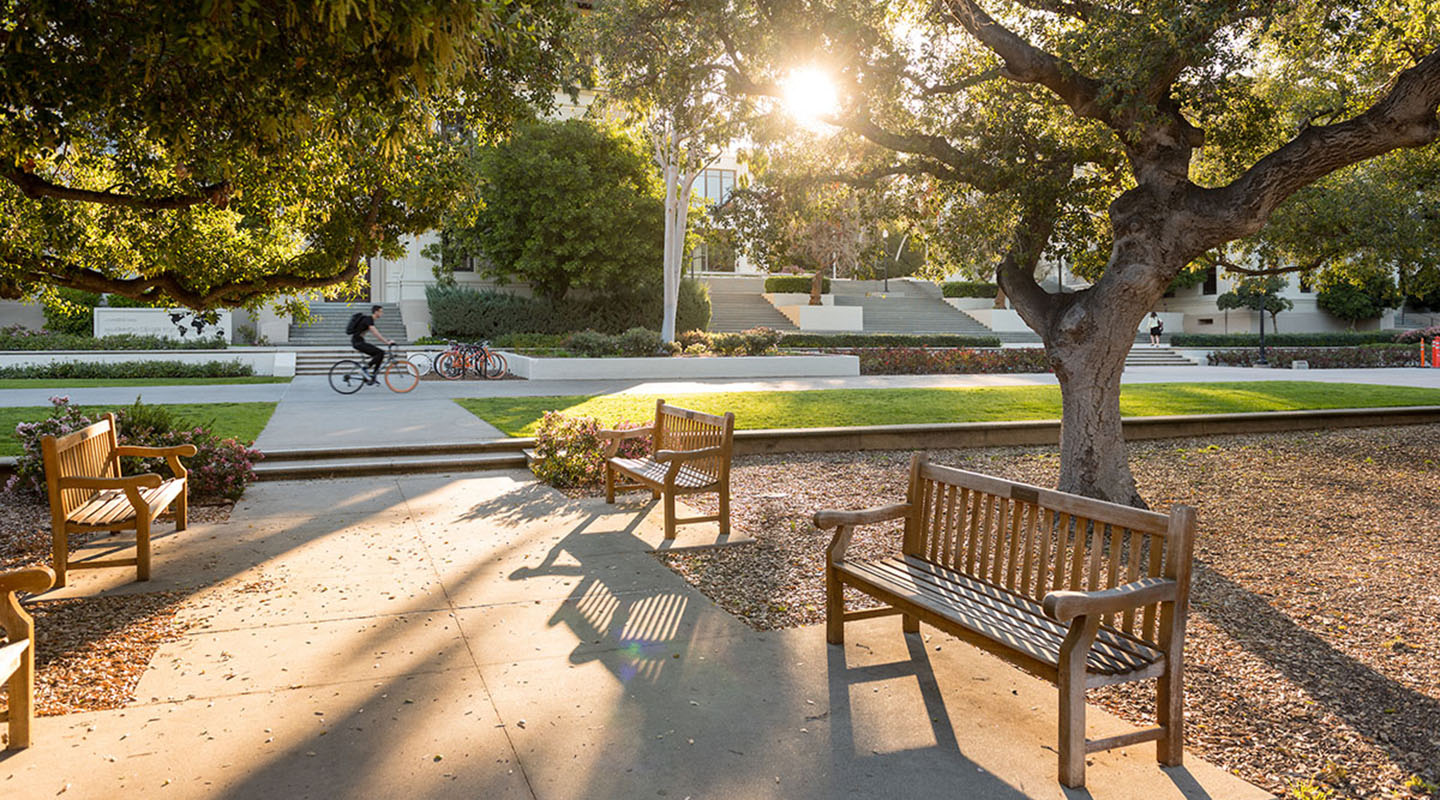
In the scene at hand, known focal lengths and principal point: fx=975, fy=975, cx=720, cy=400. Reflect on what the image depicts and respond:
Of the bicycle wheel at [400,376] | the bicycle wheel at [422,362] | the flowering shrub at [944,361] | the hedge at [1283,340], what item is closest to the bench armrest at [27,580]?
the bicycle wheel at [400,376]

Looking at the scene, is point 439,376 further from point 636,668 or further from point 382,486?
point 636,668

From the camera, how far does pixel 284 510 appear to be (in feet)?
27.5

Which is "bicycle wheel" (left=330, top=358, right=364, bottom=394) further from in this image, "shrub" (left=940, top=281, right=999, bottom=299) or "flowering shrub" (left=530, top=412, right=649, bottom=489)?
"shrub" (left=940, top=281, right=999, bottom=299)

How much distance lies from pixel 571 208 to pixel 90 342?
44.9 feet

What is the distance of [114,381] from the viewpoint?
2073cm

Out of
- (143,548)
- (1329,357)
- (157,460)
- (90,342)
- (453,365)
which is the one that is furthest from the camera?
(1329,357)

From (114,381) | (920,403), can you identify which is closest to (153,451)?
(920,403)

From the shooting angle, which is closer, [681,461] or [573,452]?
[681,461]

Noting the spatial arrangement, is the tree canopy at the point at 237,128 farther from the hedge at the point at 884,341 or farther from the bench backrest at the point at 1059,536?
the hedge at the point at 884,341

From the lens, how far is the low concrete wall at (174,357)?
22844 millimetres

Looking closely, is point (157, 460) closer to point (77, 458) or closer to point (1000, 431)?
point (77, 458)

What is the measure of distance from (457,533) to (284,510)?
1951 mm

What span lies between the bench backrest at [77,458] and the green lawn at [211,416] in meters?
3.83

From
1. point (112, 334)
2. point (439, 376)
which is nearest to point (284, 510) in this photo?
point (439, 376)
